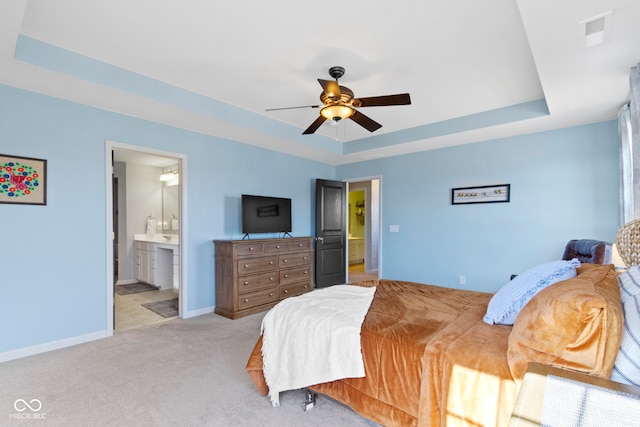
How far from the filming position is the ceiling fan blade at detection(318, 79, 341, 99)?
2.39 metres

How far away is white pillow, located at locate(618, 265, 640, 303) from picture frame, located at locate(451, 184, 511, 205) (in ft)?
9.58

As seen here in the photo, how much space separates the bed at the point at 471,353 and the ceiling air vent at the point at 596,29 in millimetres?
1447

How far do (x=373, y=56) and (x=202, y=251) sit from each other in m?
3.12

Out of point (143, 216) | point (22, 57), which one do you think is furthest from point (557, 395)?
point (143, 216)

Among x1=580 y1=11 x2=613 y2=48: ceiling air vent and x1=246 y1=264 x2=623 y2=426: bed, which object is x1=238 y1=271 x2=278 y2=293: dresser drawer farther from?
x1=580 y1=11 x2=613 y2=48: ceiling air vent

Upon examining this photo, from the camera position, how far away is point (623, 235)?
1.65 metres

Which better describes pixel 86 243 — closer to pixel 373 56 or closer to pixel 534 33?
pixel 373 56

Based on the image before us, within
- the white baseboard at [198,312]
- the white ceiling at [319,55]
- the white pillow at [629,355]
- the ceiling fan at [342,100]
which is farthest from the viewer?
the white baseboard at [198,312]

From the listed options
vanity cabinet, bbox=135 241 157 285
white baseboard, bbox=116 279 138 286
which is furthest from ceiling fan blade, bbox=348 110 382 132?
white baseboard, bbox=116 279 138 286

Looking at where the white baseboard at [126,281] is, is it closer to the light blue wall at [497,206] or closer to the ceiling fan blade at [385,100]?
the light blue wall at [497,206]

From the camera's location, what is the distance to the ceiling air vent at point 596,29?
179cm

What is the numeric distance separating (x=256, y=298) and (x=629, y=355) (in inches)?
144

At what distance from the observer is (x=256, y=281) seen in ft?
13.5

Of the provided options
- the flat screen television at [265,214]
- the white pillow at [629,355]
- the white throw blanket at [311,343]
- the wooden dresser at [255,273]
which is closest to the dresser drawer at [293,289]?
the wooden dresser at [255,273]
